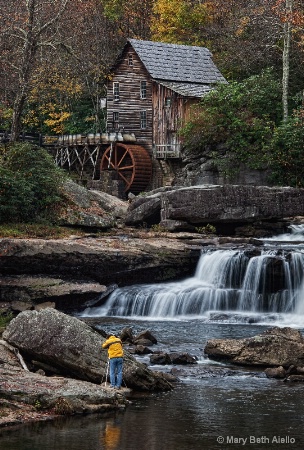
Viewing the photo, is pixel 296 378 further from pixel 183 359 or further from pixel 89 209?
pixel 89 209

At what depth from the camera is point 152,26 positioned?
60375 mm

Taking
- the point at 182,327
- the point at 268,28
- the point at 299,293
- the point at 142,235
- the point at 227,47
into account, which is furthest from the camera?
the point at 227,47

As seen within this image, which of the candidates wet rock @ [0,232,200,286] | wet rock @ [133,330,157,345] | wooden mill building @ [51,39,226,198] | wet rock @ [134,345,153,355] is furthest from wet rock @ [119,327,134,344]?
wooden mill building @ [51,39,226,198]

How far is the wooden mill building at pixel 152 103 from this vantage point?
51000 mm

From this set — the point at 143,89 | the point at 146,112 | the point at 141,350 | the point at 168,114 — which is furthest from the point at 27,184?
the point at 143,89

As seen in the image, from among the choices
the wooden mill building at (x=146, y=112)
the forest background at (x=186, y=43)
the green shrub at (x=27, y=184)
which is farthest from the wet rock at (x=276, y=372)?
the wooden mill building at (x=146, y=112)

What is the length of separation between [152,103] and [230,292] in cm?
2482

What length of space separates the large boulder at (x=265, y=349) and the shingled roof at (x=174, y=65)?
31701 mm

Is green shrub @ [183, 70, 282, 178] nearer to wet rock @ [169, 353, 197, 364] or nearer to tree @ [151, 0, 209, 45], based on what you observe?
tree @ [151, 0, 209, 45]

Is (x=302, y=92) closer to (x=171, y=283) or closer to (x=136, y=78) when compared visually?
(x=136, y=78)

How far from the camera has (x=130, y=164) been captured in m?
53.2

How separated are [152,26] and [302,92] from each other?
56.1ft

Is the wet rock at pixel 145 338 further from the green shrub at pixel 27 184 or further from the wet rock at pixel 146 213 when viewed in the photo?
the wet rock at pixel 146 213

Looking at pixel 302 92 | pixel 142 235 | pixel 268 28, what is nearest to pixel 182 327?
pixel 142 235
